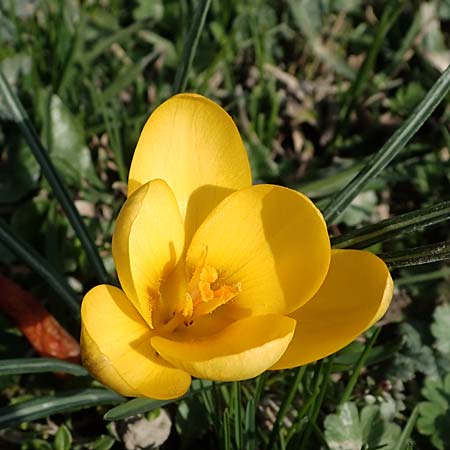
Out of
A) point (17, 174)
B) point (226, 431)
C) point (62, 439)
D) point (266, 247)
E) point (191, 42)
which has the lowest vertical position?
point (62, 439)

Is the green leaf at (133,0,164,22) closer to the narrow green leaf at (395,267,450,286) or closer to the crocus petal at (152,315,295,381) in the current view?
the narrow green leaf at (395,267,450,286)

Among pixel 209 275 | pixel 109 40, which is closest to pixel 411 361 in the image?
pixel 209 275

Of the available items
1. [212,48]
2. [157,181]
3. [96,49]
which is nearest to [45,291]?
[157,181]

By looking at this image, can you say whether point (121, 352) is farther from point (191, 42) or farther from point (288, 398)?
point (191, 42)

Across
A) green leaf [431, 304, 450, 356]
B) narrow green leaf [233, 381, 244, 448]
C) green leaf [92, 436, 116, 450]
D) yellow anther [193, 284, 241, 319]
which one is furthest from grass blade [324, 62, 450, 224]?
green leaf [92, 436, 116, 450]

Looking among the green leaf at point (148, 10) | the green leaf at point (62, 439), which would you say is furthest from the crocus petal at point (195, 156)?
the green leaf at point (148, 10)

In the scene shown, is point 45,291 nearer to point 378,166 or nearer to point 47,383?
point 47,383
